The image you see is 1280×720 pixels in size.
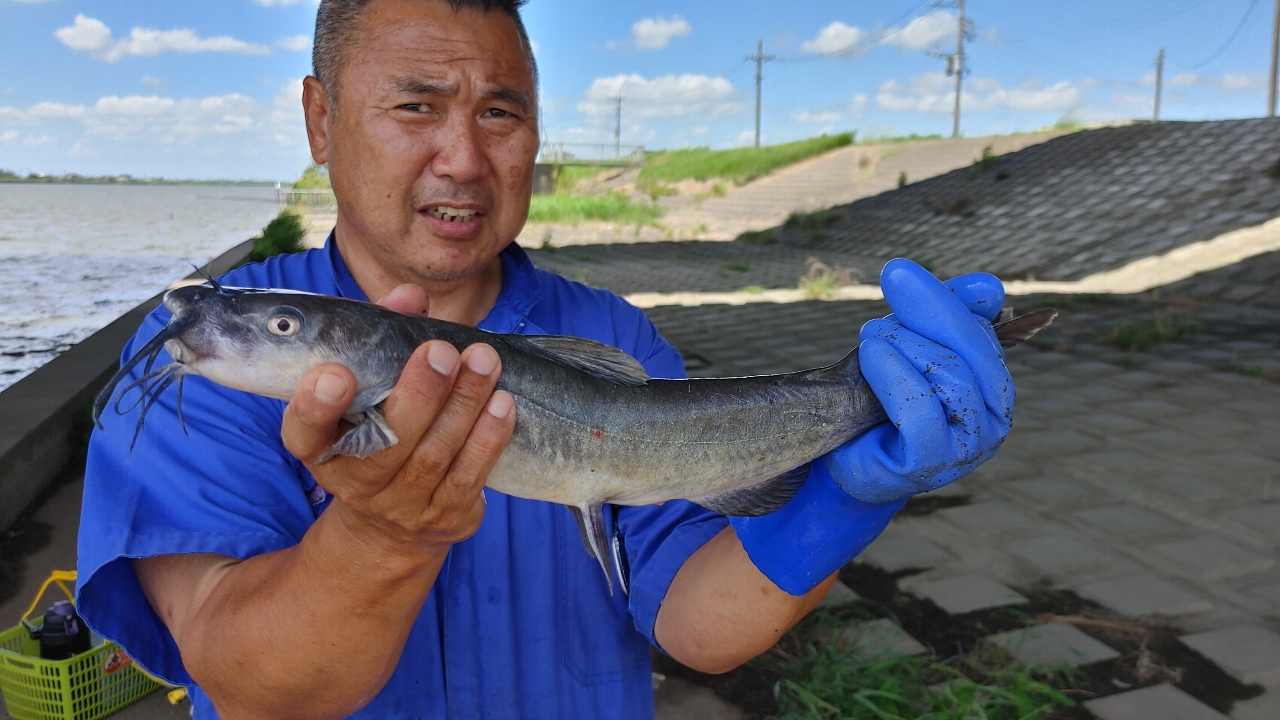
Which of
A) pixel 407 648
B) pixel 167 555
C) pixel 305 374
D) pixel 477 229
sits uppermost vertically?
pixel 477 229

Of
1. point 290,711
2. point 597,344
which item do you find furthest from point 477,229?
point 290,711

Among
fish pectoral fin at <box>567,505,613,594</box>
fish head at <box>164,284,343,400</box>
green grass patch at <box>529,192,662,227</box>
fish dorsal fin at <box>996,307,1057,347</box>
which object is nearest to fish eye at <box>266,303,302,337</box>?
fish head at <box>164,284,343,400</box>

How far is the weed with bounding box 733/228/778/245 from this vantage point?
2050 centimetres

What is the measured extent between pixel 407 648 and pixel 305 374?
0.92m

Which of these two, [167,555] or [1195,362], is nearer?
[167,555]

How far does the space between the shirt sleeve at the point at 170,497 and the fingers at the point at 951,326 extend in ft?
4.88

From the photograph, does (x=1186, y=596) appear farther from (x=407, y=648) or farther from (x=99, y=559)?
(x=99, y=559)

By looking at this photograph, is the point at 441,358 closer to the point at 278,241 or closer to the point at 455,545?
the point at 455,545

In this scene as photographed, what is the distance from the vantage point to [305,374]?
55.9 inches

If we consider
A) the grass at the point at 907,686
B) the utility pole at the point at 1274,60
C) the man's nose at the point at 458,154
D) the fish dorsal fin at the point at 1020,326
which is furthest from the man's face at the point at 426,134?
the utility pole at the point at 1274,60

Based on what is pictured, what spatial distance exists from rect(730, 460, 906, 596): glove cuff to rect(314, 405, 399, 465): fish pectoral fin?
0.97m

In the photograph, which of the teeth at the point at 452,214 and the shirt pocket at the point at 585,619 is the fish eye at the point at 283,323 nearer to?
the teeth at the point at 452,214

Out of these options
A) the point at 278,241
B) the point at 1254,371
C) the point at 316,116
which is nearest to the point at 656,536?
the point at 316,116

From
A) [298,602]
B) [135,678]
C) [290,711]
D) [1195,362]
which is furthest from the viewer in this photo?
[1195,362]
